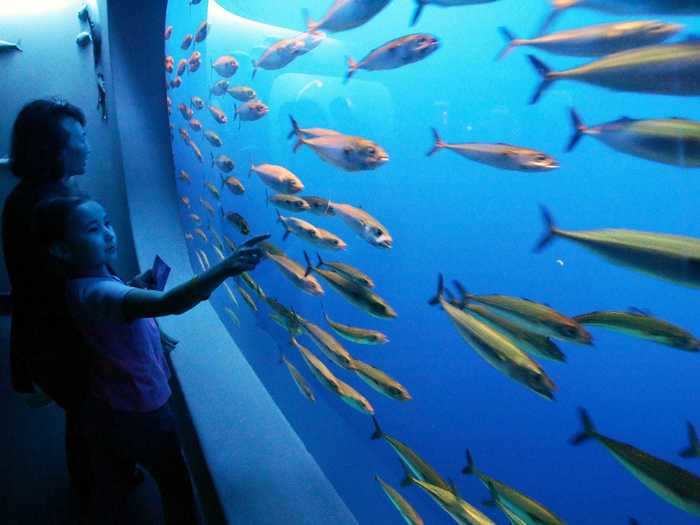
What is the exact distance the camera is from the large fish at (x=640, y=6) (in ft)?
3.21

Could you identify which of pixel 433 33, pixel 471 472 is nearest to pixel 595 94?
pixel 433 33

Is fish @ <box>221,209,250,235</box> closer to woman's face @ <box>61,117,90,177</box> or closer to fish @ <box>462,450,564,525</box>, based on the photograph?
woman's face @ <box>61,117,90,177</box>

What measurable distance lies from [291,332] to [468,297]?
155 cm

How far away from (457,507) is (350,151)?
1409mm

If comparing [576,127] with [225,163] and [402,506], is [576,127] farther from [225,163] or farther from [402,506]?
[225,163]

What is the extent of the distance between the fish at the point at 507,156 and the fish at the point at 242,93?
1.99m

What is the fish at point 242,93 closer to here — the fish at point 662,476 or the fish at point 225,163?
the fish at point 225,163

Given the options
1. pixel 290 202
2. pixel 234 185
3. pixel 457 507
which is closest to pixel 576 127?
pixel 457 507

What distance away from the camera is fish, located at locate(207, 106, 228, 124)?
3771 mm

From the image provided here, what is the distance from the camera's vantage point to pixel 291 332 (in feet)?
9.42

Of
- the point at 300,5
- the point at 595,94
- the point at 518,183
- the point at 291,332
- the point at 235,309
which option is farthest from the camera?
the point at 235,309

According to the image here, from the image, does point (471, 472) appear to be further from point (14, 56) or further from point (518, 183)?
point (14, 56)

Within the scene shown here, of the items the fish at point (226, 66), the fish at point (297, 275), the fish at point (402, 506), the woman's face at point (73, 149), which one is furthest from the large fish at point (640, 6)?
the fish at point (226, 66)

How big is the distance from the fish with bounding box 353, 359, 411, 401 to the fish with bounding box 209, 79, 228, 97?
99.6 inches
